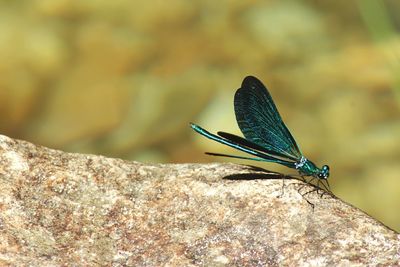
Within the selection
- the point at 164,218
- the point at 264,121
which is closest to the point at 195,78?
the point at 264,121

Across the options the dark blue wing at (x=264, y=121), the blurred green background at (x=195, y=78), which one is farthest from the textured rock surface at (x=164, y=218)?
the blurred green background at (x=195, y=78)

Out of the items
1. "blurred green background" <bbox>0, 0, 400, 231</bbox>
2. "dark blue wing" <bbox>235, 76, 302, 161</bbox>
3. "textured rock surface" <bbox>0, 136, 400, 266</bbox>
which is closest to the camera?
"textured rock surface" <bbox>0, 136, 400, 266</bbox>

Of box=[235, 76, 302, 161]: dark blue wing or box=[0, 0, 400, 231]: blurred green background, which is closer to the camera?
box=[235, 76, 302, 161]: dark blue wing

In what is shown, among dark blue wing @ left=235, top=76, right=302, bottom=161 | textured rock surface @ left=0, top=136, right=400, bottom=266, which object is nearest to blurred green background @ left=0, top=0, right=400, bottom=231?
dark blue wing @ left=235, top=76, right=302, bottom=161

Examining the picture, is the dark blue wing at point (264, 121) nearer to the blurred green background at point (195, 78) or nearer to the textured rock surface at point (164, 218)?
the textured rock surface at point (164, 218)

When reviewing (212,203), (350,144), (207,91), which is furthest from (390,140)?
(212,203)

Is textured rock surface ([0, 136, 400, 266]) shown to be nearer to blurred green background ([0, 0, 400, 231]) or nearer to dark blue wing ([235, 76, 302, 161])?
dark blue wing ([235, 76, 302, 161])

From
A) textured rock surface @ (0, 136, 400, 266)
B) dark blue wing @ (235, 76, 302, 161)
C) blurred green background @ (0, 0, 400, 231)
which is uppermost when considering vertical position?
blurred green background @ (0, 0, 400, 231)

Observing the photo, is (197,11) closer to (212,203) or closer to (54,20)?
(54,20)
